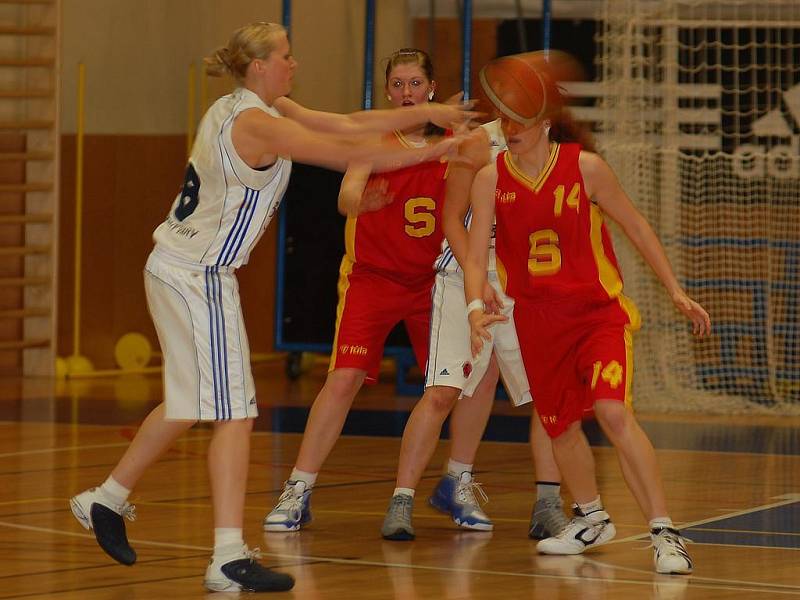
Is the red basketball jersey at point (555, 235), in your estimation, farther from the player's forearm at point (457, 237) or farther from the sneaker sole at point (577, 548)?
the sneaker sole at point (577, 548)

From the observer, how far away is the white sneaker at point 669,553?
466 cm

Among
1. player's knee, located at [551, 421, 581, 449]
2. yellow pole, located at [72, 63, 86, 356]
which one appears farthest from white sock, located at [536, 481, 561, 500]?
yellow pole, located at [72, 63, 86, 356]

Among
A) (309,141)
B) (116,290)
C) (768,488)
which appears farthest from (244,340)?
(116,290)

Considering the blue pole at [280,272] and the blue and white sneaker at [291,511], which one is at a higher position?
the blue pole at [280,272]

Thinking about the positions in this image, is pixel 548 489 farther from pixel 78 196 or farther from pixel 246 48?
pixel 78 196

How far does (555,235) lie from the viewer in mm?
4961

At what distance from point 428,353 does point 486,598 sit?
1460 millimetres

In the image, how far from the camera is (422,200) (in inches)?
227

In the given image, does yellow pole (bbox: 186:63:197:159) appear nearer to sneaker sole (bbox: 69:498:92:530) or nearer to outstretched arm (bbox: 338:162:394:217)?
outstretched arm (bbox: 338:162:394:217)

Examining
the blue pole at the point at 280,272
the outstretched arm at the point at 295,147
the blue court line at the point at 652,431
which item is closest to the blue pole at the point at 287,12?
the blue pole at the point at 280,272

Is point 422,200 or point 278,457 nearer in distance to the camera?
point 422,200

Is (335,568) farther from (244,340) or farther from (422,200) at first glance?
(422,200)

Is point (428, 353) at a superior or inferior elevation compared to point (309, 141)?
inferior

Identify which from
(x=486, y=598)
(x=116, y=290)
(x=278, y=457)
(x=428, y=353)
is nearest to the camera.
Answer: (x=486, y=598)
